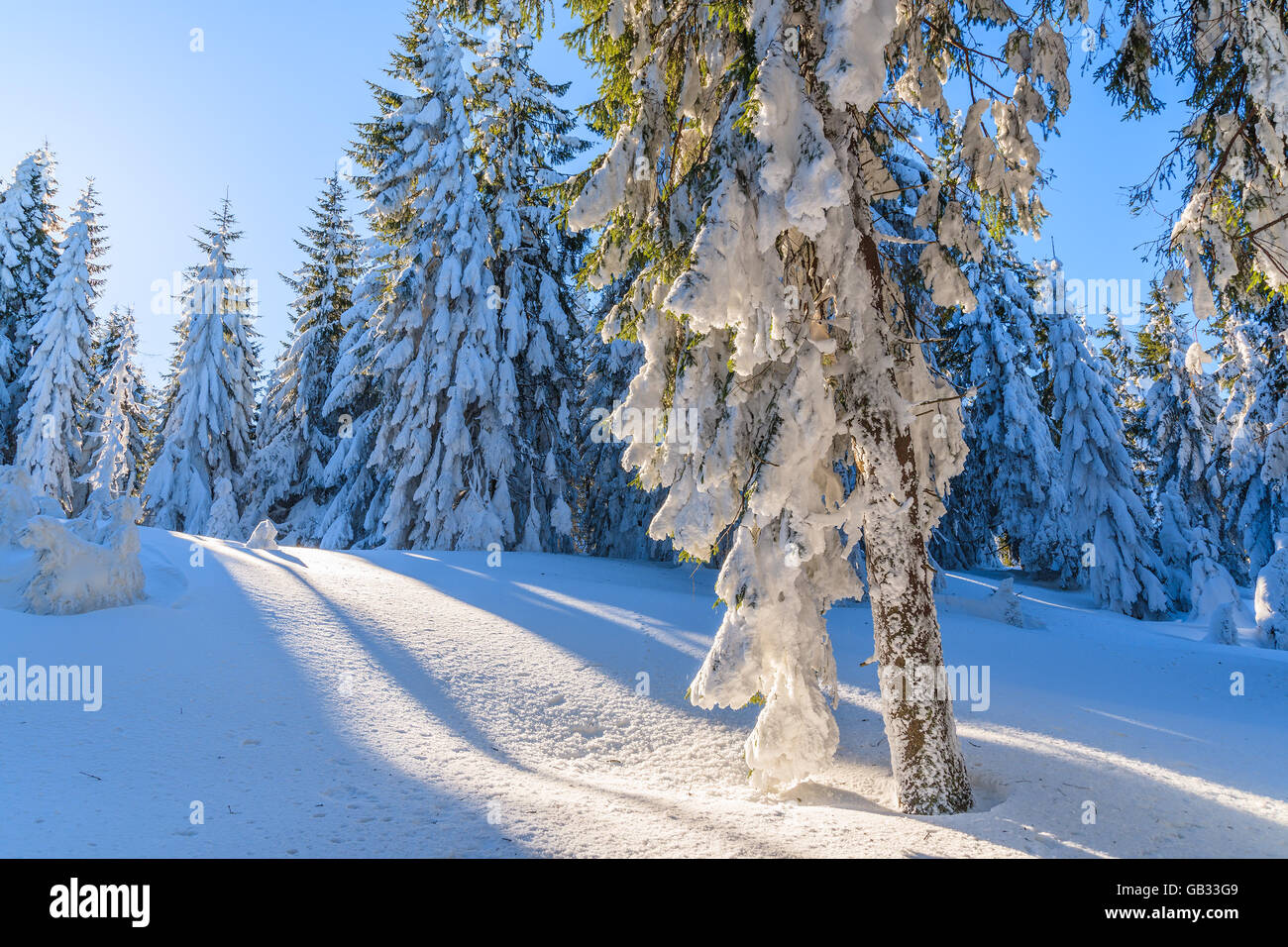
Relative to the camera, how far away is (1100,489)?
18344 mm

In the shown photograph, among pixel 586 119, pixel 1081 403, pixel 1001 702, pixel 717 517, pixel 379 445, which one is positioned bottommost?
pixel 1001 702

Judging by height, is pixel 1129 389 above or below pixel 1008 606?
above

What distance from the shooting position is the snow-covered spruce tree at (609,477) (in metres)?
16.0

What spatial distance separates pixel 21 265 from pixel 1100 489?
125ft

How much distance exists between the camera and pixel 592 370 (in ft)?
57.2

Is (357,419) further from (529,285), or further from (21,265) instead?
(21,265)

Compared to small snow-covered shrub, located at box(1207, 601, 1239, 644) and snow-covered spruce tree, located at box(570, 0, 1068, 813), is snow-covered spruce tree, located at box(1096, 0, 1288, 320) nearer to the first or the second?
snow-covered spruce tree, located at box(570, 0, 1068, 813)

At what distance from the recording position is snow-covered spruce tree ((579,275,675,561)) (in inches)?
629

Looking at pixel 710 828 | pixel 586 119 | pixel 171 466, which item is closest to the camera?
pixel 710 828

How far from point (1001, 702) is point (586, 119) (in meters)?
7.29

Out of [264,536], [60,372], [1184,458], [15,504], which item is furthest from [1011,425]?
[60,372]

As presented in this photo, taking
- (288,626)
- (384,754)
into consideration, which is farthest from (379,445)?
(384,754)
